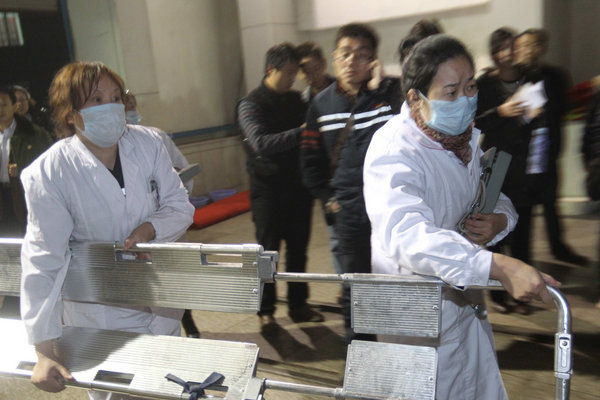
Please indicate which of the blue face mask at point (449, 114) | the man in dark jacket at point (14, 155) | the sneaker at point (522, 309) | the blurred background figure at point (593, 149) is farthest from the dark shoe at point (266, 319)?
the blue face mask at point (449, 114)

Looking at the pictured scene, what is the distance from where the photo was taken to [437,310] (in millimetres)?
1498

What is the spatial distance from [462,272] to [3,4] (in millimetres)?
8032

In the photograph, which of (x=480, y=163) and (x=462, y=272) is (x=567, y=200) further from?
(x=462, y=272)

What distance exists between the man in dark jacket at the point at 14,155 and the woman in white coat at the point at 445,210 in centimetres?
327

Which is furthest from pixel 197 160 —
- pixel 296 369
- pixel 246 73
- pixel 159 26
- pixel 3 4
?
pixel 296 369

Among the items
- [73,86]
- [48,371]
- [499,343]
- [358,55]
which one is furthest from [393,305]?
[499,343]

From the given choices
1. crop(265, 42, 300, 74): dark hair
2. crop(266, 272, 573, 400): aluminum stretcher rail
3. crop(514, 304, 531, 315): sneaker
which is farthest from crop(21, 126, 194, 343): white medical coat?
crop(514, 304, 531, 315): sneaker

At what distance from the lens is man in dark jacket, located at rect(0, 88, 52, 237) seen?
4129 mm

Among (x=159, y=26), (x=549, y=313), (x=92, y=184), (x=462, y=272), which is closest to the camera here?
(x=462, y=272)

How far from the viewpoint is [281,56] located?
3754mm

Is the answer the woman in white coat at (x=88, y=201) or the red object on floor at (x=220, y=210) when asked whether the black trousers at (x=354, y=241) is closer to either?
the woman in white coat at (x=88, y=201)

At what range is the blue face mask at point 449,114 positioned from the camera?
1.67 meters

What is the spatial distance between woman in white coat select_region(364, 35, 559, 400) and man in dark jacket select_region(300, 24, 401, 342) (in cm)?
106

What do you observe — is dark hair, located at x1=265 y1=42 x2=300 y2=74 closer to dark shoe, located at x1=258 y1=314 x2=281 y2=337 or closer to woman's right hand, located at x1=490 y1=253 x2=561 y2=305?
dark shoe, located at x1=258 y1=314 x2=281 y2=337
